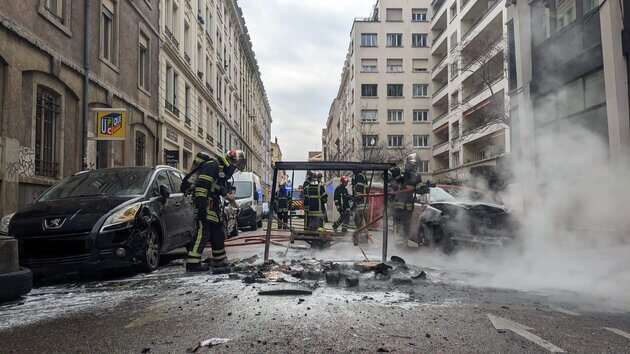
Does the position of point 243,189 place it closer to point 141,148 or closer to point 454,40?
point 141,148

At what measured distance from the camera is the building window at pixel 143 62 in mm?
17875

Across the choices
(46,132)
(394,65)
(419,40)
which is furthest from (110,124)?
(419,40)

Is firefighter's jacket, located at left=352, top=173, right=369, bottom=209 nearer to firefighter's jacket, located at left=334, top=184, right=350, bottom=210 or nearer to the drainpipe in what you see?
firefighter's jacket, located at left=334, top=184, right=350, bottom=210

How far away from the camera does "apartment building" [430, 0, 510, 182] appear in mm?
27312

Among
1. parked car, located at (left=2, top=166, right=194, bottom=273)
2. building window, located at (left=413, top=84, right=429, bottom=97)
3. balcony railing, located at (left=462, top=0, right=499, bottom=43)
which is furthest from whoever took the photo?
building window, located at (left=413, top=84, right=429, bottom=97)

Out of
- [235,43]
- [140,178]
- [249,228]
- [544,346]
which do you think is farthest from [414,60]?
[544,346]

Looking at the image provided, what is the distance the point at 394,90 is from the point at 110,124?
132 feet

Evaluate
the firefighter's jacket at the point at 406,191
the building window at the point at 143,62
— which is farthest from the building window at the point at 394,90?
the firefighter's jacket at the point at 406,191

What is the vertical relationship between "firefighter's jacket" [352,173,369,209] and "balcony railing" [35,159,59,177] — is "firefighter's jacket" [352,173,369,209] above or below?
below

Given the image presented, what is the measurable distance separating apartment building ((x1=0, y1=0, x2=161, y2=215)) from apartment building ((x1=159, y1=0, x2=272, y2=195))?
3066 millimetres

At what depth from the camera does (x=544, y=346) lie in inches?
124

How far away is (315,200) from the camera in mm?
9492

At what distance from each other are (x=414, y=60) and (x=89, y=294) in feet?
156

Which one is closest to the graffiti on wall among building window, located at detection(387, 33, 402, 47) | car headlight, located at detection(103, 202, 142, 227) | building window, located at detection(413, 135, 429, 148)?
car headlight, located at detection(103, 202, 142, 227)
